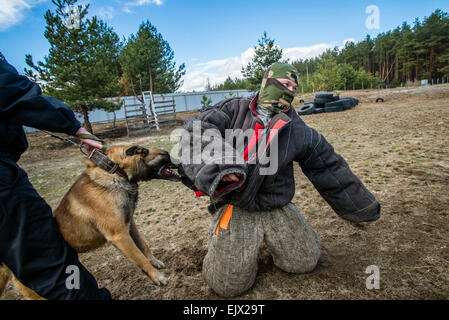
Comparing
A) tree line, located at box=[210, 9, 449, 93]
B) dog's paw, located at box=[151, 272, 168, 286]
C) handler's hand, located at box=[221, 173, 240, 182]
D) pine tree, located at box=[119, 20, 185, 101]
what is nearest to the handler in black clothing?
dog's paw, located at box=[151, 272, 168, 286]

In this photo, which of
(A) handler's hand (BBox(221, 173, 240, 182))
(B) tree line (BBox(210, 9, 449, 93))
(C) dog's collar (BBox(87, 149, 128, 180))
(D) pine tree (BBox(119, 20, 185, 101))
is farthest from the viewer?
(B) tree line (BBox(210, 9, 449, 93))

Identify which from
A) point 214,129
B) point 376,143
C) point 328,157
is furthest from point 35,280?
point 376,143

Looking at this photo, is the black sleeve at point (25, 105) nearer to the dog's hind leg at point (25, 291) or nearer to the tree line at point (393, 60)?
the dog's hind leg at point (25, 291)

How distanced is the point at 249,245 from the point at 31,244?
1671mm

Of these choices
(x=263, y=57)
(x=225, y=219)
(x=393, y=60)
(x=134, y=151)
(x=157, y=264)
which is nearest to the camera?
(x=225, y=219)

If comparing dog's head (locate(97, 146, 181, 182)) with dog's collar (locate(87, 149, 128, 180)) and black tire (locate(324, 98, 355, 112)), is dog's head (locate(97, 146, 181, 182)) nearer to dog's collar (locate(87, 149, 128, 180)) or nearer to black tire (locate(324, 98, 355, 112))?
dog's collar (locate(87, 149, 128, 180))

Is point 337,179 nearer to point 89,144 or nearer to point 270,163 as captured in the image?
point 270,163

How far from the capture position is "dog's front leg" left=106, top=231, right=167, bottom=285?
2242 mm

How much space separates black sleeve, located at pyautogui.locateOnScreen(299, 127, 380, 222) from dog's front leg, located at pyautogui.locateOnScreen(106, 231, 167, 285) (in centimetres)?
186

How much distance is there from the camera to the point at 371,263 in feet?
7.35

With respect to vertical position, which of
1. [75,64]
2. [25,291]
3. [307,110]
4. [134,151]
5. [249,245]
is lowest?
[25,291]

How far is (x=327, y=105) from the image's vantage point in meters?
15.3

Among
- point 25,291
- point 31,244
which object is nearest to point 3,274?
point 25,291

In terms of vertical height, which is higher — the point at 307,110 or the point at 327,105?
the point at 327,105
